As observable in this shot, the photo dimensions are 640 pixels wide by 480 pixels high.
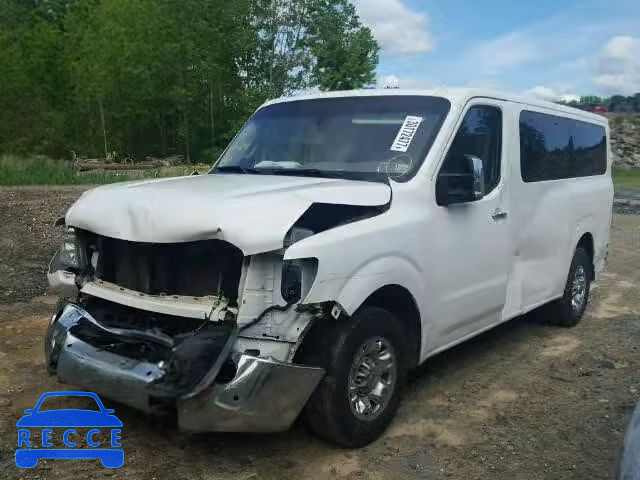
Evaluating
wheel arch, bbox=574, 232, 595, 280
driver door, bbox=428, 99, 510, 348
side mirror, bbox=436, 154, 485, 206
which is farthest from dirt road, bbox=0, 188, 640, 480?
side mirror, bbox=436, 154, 485, 206

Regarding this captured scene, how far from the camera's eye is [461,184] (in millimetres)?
4406

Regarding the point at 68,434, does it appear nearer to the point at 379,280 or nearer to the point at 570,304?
the point at 379,280

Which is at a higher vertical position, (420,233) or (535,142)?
(535,142)

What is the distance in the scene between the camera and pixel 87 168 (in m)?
21.7

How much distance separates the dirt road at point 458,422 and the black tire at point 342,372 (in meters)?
0.14

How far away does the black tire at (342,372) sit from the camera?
3523mm

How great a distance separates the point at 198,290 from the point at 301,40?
106ft

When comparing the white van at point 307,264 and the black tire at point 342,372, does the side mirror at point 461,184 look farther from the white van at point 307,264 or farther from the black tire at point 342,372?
the black tire at point 342,372

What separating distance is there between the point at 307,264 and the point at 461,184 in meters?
1.54

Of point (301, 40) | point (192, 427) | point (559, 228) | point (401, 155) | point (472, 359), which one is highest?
point (301, 40)

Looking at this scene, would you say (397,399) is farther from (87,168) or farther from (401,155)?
(87,168)

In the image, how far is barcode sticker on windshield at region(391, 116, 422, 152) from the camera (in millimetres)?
4387

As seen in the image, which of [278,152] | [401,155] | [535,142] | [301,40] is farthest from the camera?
[301,40]

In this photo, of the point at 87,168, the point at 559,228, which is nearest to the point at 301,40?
the point at 87,168
